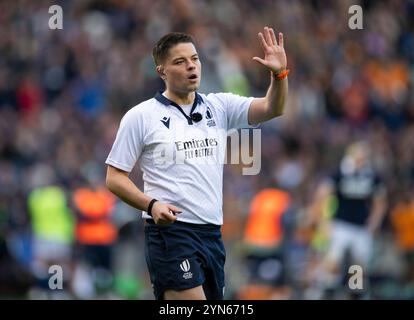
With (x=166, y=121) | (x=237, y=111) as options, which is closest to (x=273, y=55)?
(x=237, y=111)

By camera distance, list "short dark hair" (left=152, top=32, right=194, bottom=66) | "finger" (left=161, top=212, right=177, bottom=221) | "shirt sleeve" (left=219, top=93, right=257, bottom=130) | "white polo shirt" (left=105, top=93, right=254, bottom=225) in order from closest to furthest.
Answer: "finger" (left=161, top=212, right=177, bottom=221) < "white polo shirt" (left=105, top=93, right=254, bottom=225) < "short dark hair" (left=152, top=32, right=194, bottom=66) < "shirt sleeve" (left=219, top=93, right=257, bottom=130)

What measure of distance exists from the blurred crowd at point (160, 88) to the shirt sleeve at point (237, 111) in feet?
19.3

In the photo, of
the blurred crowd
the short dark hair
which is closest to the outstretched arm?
the short dark hair

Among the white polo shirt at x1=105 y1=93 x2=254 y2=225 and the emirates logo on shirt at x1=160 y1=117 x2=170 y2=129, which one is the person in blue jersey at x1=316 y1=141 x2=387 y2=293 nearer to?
the white polo shirt at x1=105 y1=93 x2=254 y2=225

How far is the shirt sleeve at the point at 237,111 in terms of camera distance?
9359mm

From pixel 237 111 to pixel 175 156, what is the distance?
643mm

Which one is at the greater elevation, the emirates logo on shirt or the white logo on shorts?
the emirates logo on shirt

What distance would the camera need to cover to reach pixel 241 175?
61.2 ft

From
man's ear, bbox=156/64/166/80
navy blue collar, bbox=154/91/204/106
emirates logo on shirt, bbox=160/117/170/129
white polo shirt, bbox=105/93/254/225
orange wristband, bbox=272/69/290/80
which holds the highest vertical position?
man's ear, bbox=156/64/166/80

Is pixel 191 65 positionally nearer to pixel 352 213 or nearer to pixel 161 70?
pixel 161 70

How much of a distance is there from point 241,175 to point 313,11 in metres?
5.46

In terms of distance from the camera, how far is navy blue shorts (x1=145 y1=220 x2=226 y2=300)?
8.92 m

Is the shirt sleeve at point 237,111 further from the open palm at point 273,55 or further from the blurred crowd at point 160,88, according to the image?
the blurred crowd at point 160,88

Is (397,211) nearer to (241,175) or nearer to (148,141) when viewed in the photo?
(241,175)
